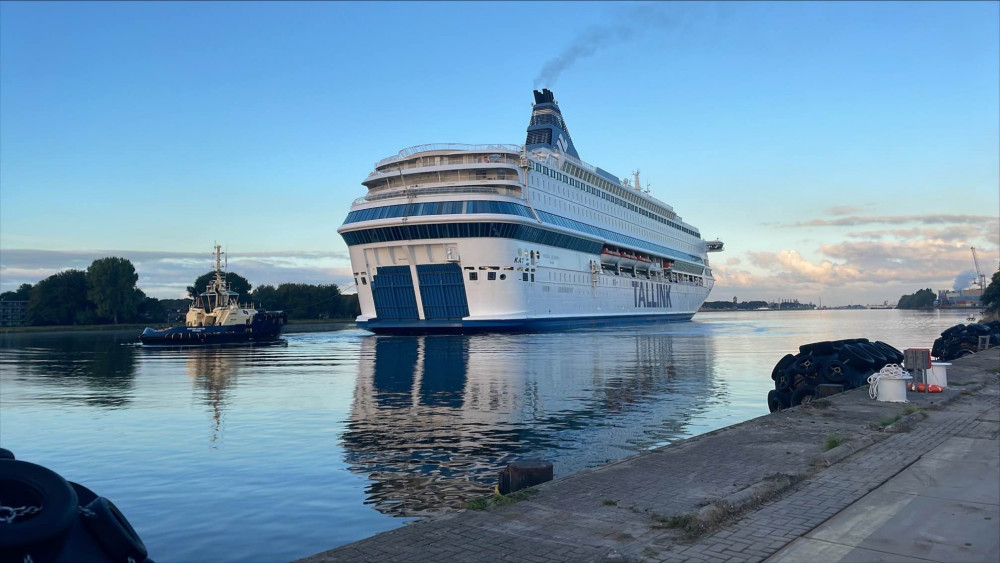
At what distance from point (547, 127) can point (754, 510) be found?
85.7m

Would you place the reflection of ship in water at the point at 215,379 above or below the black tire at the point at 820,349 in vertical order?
below

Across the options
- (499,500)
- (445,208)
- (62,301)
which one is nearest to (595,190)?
(445,208)

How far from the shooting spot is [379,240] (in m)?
65.4

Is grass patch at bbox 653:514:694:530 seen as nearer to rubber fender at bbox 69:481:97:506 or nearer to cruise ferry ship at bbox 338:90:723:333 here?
rubber fender at bbox 69:481:97:506

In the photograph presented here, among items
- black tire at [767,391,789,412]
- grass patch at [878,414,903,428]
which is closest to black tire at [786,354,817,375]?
black tire at [767,391,789,412]

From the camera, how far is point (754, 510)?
7.16 meters

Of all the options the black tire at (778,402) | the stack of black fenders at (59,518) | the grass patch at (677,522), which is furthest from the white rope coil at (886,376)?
the stack of black fenders at (59,518)

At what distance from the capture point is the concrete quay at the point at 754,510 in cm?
593

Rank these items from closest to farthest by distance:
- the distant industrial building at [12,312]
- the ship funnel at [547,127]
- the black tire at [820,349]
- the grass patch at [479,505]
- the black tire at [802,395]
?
1. the grass patch at [479,505]
2. the black tire at [802,395]
3. the black tire at [820,349]
4. the ship funnel at [547,127]
5. the distant industrial building at [12,312]

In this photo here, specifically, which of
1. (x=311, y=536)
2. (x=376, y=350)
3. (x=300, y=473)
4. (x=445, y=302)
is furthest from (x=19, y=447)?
Result: (x=445, y=302)

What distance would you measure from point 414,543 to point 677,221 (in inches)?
4852

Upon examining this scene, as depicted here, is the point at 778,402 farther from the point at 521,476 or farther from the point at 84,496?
the point at 84,496

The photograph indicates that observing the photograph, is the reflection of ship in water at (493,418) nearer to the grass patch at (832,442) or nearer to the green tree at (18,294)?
the grass patch at (832,442)

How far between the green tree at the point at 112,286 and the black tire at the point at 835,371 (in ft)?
429
